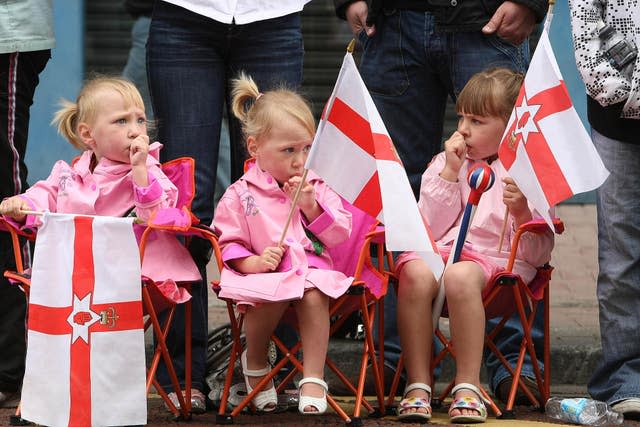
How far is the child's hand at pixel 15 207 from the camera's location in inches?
191

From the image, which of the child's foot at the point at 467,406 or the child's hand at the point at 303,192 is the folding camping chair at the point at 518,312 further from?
the child's hand at the point at 303,192

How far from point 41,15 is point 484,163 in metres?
1.90

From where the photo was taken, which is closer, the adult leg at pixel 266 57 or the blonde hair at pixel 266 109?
the blonde hair at pixel 266 109

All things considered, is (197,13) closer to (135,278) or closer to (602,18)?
(135,278)

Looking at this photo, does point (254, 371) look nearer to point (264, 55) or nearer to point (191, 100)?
point (191, 100)

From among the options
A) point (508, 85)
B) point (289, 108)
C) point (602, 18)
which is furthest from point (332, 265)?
point (602, 18)

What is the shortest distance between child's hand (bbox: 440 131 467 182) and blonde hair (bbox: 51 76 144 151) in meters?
1.20

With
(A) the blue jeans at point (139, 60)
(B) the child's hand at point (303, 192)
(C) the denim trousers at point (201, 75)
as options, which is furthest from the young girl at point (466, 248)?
(A) the blue jeans at point (139, 60)

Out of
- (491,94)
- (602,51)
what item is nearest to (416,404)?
(491,94)

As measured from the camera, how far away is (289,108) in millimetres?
5102

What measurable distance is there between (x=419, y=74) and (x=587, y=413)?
5.14 ft

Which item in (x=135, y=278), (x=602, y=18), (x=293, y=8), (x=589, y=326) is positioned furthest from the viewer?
(x=589, y=326)

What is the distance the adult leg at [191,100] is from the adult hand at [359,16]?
636 millimetres

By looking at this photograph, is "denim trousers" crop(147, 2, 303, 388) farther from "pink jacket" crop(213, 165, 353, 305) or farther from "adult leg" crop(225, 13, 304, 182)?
"pink jacket" crop(213, 165, 353, 305)
